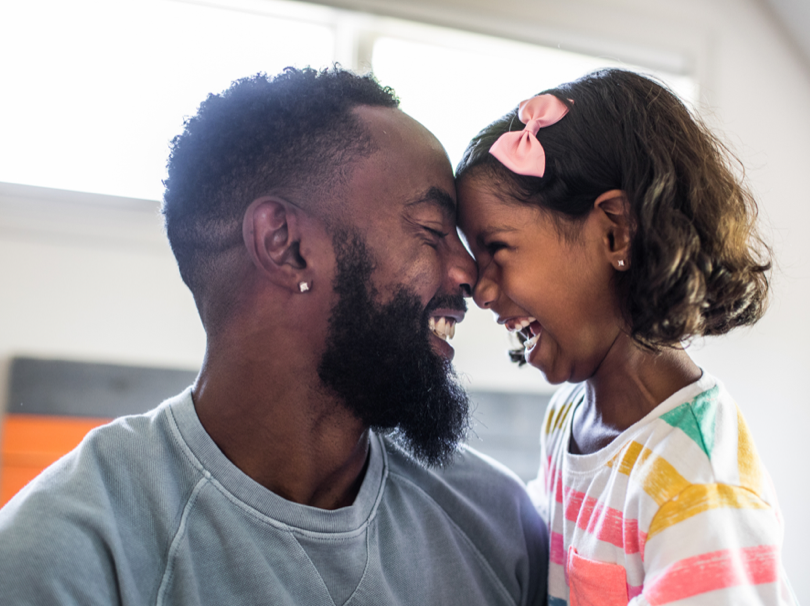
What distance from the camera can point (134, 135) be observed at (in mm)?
1951

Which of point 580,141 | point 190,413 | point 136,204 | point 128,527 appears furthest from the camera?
point 136,204

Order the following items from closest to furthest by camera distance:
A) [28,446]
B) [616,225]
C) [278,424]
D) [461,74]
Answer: [278,424], [616,225], [28,446], [461,74]

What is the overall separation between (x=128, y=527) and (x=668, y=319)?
0.88 m

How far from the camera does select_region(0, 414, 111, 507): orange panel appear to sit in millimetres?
1769

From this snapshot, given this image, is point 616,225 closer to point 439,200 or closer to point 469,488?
point 439,200

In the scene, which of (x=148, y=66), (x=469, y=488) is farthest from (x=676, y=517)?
(x=148, y=66)

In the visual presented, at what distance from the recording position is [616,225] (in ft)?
3.92

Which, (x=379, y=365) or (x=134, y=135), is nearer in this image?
(x=379, y=365)

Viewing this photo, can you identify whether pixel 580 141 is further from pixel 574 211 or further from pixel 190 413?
pixel 190 413

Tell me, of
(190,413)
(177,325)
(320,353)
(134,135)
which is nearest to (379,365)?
(320,353)

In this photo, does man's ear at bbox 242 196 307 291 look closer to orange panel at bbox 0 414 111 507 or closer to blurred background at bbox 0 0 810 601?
blurred background at bbox 0 0 810 601

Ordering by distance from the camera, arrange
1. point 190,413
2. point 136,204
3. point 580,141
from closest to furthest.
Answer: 1. point 190,413
2. point 580,141
3. point 136,204

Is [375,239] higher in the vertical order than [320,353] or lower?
higher

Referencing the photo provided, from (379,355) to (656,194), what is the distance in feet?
1.76
